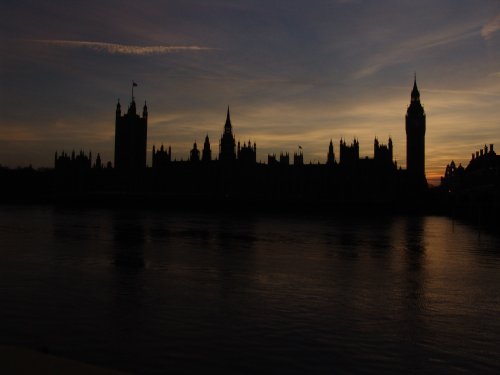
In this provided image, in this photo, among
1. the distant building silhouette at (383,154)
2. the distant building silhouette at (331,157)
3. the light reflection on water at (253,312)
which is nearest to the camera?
the light reflection on water at (253,312)

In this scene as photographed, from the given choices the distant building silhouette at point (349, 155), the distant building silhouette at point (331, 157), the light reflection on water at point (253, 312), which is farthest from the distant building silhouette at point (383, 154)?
the light reflection on water at point (253, 312)

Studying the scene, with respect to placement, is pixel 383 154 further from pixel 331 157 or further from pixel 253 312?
pixel 253 312

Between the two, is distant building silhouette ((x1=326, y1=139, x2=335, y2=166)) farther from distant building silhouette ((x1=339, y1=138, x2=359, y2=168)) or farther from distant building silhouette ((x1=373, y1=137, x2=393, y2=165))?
distant building silhouette ((x1=373, y1=137, x2=393, y2=165))

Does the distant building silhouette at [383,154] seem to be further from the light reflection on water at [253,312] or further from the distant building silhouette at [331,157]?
the light reflection on water at [253,312]

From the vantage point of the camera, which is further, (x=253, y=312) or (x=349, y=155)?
(x=349, y=155)

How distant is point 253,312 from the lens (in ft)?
54.9

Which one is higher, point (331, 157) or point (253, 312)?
point (331, 157)

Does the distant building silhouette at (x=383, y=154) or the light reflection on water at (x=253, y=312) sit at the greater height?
the distant building silhouette at (x=383, y=154)

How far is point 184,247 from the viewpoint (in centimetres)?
3838

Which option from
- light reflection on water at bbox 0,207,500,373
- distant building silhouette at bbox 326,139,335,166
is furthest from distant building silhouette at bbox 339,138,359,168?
light reflection on water at bbox 0,207,500,373

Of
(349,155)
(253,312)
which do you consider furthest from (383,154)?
(253,312)

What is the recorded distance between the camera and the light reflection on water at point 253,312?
40.0 feet

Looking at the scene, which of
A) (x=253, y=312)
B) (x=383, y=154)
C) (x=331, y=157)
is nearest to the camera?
(x=253, y=312)

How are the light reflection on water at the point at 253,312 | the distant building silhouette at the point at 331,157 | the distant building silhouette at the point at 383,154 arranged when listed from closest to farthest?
the light reflection on water at the point at 253,312 → the distant building silhouette at the point at 383,154 → the distant building silhouette at the point at 331,157
